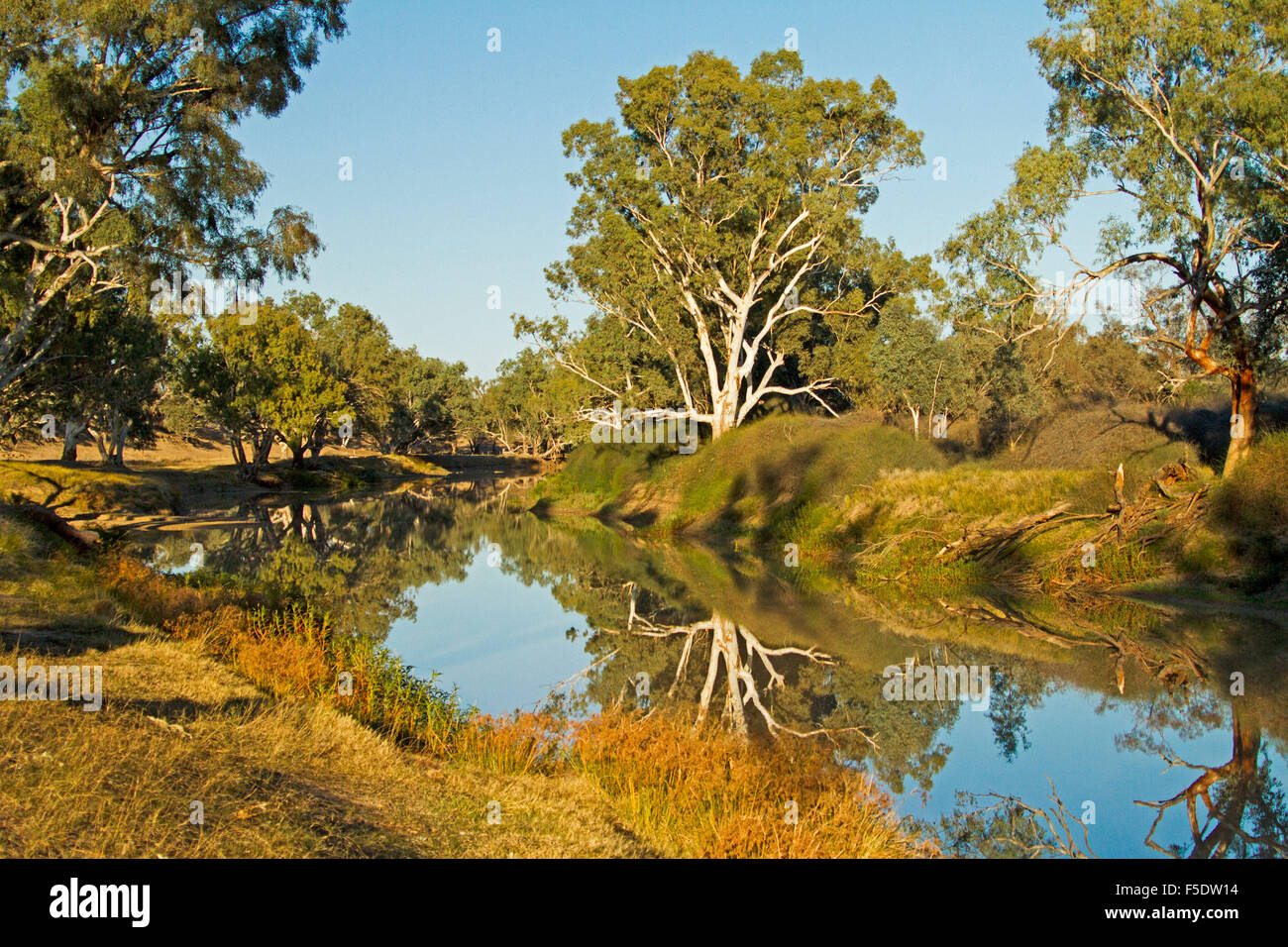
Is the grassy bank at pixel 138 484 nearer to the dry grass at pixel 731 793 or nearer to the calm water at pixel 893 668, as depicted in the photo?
the calm water at pixel 893 668

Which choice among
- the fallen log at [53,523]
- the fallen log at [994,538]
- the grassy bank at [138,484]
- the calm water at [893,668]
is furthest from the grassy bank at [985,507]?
the grassy bank at [138,484]

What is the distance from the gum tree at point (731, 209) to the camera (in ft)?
117

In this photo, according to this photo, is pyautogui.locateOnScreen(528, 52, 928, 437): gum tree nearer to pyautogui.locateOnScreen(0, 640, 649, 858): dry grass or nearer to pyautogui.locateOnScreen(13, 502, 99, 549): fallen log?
pyautogui.locateOnScreen(13, 502, 99, 549): fallen log

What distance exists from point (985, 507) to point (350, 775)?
20088 millimetres

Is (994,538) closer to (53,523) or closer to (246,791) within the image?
(246,791)

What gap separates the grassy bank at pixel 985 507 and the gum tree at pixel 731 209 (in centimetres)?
538

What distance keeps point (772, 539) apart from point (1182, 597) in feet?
48.4

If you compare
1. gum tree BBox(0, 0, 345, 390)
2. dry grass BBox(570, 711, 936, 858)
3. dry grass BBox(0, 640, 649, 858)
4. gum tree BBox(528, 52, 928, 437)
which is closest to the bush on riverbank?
dry grass BBox(570, 711, 936, 858)

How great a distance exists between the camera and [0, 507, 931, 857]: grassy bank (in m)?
6.14

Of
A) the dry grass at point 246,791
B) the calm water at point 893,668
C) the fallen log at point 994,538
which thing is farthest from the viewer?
the fallen log at point 994,538

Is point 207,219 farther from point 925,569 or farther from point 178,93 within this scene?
point 925,569

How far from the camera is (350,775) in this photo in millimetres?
7914

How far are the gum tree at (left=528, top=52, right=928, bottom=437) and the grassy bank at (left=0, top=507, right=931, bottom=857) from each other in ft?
92.6
